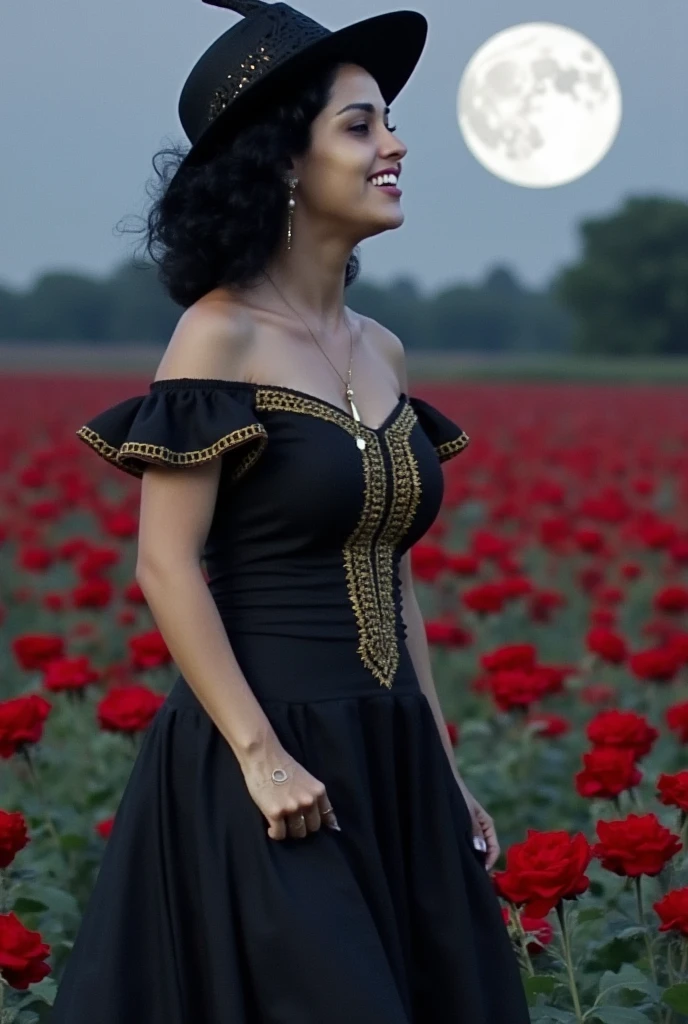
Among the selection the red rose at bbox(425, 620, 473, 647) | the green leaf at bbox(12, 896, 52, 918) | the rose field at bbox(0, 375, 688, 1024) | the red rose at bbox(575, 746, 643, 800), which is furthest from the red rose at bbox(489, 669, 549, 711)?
the green leaf at bbox(12, 896, 52, 918)

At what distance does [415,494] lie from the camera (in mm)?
2979

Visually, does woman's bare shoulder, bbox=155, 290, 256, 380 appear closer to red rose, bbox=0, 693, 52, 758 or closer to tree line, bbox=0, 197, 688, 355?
red rose, bbox=0, 693, 52, 758

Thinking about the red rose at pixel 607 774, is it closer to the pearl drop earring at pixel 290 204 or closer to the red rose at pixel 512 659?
the red rose at pixel 512 659

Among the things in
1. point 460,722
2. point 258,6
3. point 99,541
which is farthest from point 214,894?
point 99,541

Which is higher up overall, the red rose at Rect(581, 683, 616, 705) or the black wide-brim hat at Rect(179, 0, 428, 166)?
the black wide-brim hat at Rect(179, 0, 428, 166)

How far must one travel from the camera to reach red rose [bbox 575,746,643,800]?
3.58m

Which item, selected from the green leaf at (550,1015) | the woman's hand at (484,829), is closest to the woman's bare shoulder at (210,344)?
the woman's hand at (484,829)

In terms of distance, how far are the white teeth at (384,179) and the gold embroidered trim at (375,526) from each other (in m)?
0.36

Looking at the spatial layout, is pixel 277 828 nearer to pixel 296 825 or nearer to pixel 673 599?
pixel 296 825

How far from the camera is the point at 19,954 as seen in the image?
2.77 meters

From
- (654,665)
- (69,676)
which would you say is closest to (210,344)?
(69,676)

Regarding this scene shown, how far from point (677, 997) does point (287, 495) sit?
1.00m

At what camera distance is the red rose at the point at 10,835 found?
119 inches

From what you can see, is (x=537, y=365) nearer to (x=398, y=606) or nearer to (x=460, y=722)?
(x=460, y=722)
